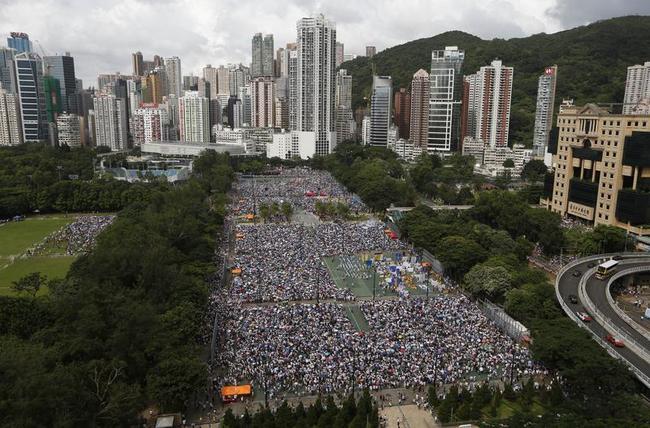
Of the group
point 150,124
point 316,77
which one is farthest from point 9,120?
point 316,77

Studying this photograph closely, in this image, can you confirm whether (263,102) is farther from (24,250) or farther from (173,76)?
(24,250)

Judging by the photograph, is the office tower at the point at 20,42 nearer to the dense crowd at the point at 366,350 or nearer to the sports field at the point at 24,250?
the sports field at the point at 24,250

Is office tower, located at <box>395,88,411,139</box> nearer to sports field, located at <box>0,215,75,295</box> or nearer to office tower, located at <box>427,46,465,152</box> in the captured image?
office tower, located at <box>427,46,465,152</box>

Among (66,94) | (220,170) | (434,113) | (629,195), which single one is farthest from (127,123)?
(629,195)

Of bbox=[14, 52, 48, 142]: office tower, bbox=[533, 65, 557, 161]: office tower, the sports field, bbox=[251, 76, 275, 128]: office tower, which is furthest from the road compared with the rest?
bbox=[14, 52, 48, 142]: office tower

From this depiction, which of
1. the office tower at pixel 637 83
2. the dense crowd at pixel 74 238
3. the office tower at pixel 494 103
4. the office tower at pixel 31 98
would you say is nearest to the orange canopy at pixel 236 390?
the dense crowd at pixel 74 238

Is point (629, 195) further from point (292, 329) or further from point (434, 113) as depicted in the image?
point (434, 113)
